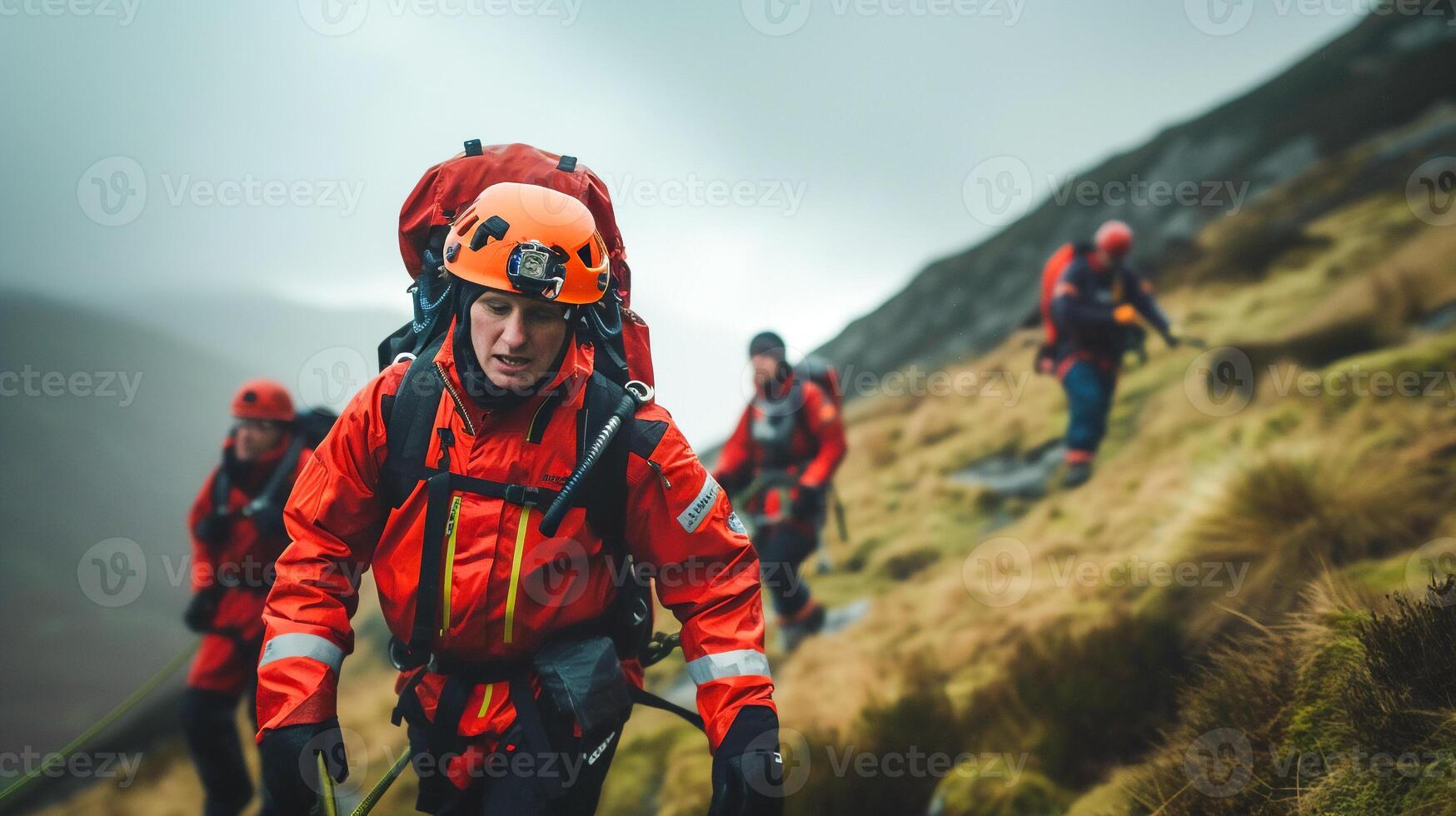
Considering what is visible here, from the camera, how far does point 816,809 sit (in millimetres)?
4965

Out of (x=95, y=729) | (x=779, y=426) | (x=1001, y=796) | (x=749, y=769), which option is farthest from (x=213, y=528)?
(x=1001, y=796)

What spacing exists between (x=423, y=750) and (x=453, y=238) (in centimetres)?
162

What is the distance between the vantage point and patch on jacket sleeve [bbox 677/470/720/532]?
2.44 m

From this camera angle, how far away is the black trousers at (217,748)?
5289 millimetres

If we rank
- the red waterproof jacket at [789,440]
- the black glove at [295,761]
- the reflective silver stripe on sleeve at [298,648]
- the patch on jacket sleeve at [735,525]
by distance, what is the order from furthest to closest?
the red waterproof jacket at [789,440], the patch on jacket sleeve at [735,525], the reflective silver stripe on sleeve at [298,648], the black glove at [295,761]

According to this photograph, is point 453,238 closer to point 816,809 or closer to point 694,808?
point 816,809

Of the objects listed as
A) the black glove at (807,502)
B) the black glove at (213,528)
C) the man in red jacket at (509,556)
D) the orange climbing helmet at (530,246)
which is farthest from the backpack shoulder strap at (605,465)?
the black glove at (807,502)

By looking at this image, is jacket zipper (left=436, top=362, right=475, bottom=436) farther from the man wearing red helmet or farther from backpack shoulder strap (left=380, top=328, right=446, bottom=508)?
the man wearing red helmet

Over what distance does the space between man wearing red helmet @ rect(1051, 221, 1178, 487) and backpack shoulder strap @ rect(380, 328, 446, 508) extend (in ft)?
24.7

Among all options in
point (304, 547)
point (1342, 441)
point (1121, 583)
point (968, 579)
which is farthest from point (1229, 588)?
point (304, 547)

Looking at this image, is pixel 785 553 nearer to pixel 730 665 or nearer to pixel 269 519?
pixel 269 519

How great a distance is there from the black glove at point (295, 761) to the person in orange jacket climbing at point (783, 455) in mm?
4941

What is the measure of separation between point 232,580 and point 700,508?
178 inches

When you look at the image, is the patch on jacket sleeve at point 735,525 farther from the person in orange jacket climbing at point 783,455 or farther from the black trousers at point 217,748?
the black trousers at point 217,748
